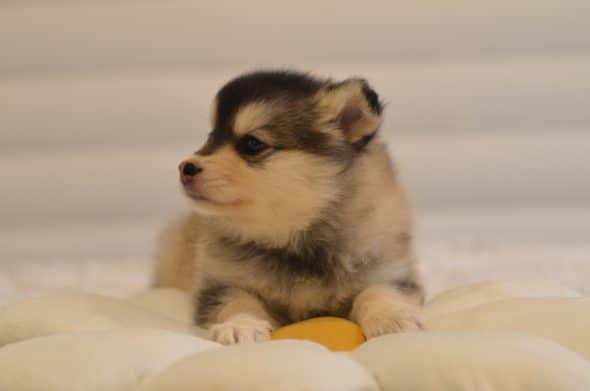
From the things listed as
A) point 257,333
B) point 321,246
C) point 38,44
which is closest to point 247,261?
point 321,246

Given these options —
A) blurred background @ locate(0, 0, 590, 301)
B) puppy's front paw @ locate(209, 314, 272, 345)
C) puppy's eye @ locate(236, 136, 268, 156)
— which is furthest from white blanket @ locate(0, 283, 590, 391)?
blurred background @ locate(0, 0, 590, 301)

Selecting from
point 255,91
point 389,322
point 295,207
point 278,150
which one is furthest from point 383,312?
point 255,91

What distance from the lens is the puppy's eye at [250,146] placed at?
5.47ft

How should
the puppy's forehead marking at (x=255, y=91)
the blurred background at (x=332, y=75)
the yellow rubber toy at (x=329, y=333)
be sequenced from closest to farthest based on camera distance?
the yellow rubber toy at (x=329, y=333), the puppy's forehead marking at (x=255, y=91), the blurred background at (x=332, y=75)

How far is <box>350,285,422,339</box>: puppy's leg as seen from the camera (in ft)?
4.63

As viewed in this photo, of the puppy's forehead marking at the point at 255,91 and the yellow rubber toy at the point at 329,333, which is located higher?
the puppy's forehead marking at the point at 255,91

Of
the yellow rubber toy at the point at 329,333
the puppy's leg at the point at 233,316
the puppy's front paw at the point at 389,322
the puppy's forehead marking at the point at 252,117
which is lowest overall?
the puppy's leg at the point at 233,316

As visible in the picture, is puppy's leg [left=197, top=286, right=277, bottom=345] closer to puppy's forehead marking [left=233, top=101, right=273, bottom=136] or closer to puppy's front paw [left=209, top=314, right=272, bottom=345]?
puppy's front paw [left=209, top=314, right=272, bottom=345]

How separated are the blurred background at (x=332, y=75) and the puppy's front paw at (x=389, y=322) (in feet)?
5.31

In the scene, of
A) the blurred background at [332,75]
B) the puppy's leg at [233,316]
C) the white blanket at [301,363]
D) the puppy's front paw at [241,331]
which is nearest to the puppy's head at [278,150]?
the puppy's leg at [233,316]

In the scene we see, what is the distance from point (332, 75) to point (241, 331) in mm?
1879

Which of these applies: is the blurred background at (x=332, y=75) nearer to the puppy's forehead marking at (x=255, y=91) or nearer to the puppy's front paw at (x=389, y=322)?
the puppy's forehead marking at (x=255, y=91)

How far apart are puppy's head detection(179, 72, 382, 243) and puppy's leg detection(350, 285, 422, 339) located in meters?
0.22

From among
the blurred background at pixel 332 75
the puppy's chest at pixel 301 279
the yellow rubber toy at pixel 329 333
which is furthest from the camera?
the blurred background at pixel 332 75
